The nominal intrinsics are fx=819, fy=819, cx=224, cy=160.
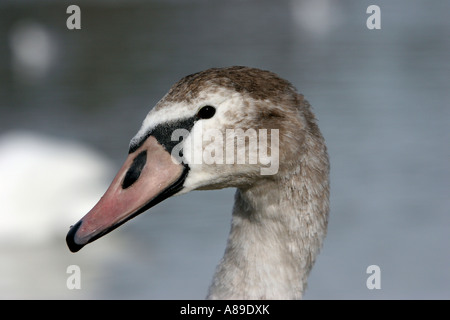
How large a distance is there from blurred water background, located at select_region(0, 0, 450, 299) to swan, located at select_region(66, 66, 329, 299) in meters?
3.01

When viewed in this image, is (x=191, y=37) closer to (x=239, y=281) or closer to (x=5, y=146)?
(x=5, y=146)

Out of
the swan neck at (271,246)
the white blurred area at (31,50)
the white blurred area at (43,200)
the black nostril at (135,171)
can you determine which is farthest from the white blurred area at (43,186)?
the black nostril at (135,171)

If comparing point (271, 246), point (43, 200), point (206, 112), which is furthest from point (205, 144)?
point (43, 200)

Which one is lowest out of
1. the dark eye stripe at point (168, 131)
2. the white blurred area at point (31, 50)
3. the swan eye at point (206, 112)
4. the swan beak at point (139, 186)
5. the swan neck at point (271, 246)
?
the swan neck at point (271, 246)

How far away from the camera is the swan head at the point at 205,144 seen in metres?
2.94

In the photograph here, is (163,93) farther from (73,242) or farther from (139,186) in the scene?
(73,242)

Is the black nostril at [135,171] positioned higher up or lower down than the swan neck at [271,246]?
higher up

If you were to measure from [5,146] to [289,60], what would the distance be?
4.42 meters

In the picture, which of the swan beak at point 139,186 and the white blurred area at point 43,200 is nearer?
the swan beak at point 139,186

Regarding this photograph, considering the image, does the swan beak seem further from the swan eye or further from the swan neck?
the swan neck

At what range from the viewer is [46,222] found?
818 cm

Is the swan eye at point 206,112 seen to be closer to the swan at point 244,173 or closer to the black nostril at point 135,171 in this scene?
the swan at point 244,173
